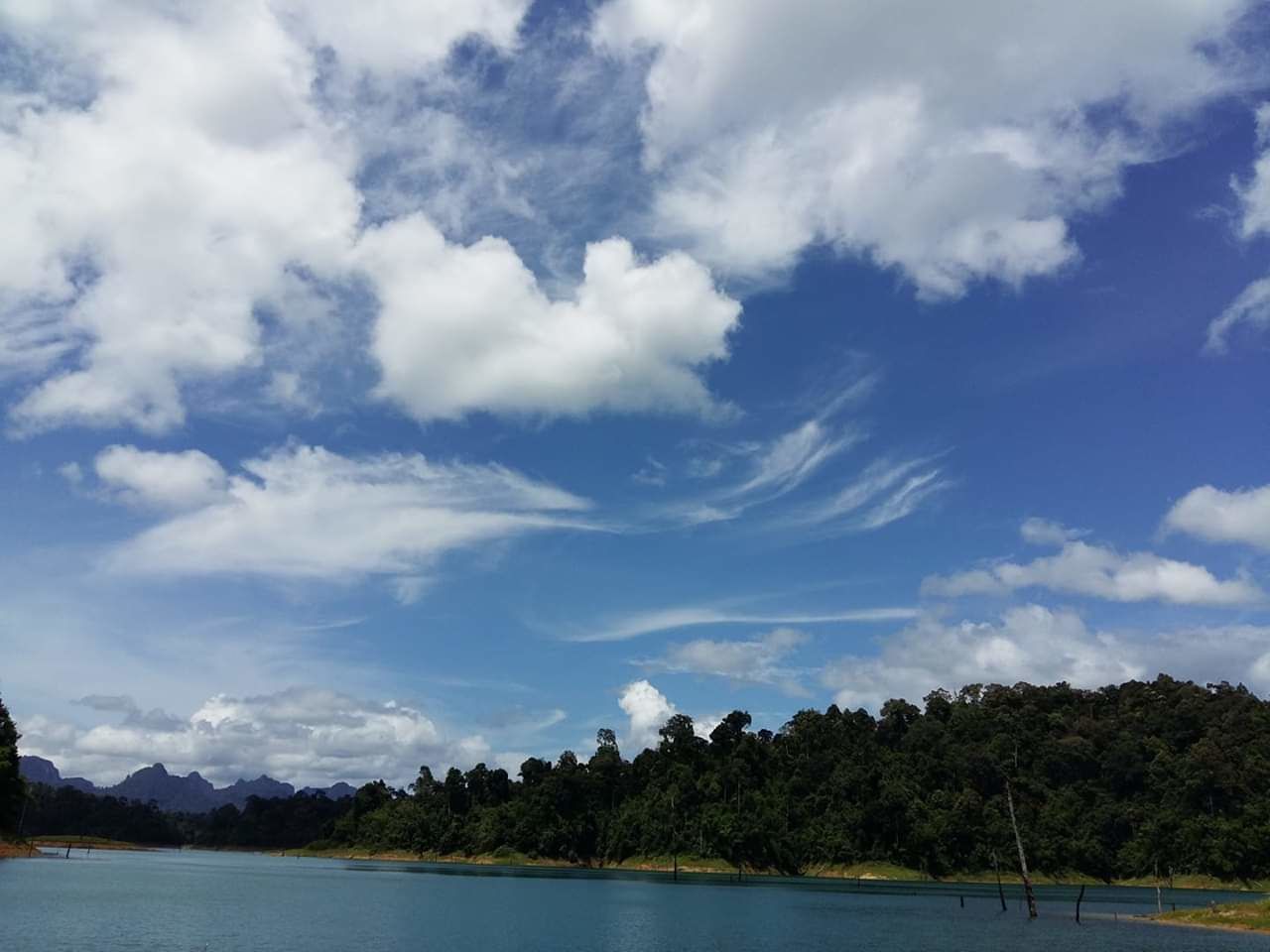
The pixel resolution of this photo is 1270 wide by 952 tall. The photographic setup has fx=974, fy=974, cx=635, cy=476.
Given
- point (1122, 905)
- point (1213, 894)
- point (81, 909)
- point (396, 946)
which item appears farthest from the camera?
point (1213, 894)

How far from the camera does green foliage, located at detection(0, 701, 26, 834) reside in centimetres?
12875

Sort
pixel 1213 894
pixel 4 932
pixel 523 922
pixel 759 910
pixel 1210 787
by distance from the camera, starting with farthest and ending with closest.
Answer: pixel 1210 787, pixel 1213 894, pixel 759 910, pixel 523 922, pixel 4 932

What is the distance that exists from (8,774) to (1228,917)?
481 feet

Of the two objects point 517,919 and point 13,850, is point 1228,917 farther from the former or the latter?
point 13,850

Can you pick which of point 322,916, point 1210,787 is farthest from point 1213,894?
point 322,916

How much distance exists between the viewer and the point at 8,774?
130 meters

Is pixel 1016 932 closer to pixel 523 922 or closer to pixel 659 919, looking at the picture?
pixel 659 919

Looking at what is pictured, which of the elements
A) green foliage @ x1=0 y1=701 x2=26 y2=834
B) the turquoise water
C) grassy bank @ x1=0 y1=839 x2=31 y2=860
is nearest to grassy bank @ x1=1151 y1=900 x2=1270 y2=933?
the turquoise water

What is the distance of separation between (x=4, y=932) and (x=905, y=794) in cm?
17210

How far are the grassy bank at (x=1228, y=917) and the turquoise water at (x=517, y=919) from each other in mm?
4964

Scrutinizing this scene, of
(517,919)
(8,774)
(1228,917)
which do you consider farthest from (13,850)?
(1228,917)

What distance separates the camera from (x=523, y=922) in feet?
283

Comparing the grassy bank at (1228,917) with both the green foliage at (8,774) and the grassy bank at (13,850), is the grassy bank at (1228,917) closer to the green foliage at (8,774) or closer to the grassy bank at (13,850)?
the green foliage at (8,774)

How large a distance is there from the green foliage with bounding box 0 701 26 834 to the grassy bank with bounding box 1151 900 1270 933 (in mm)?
141169
